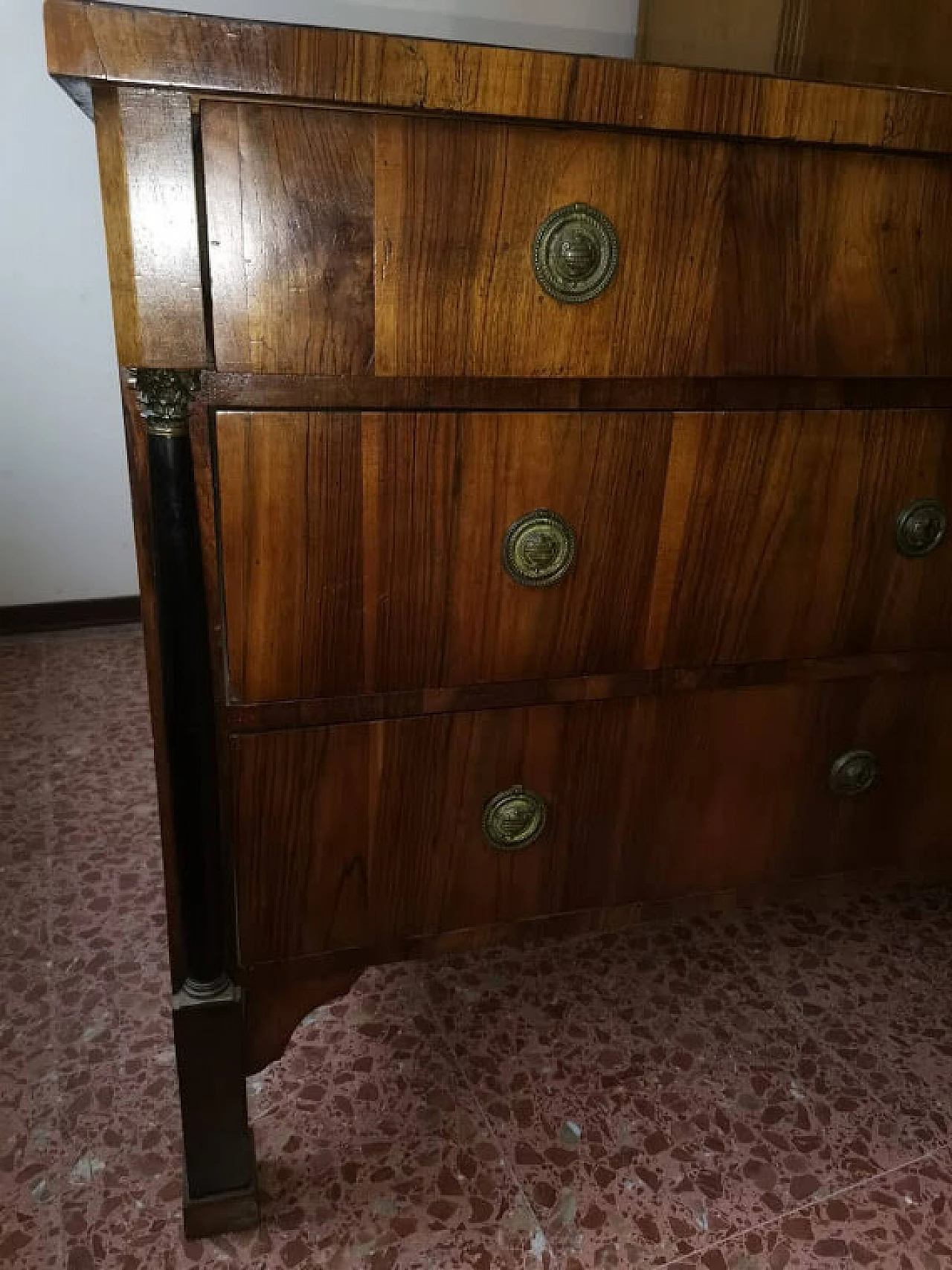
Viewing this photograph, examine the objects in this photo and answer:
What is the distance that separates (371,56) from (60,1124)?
0.97m

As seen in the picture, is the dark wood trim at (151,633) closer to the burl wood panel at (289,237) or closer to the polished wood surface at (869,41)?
the burl wood panel at (289,237)

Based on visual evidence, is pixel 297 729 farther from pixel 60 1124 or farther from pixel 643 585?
pixel 60 1124

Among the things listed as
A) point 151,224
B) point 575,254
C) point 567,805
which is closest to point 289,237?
point 151,224

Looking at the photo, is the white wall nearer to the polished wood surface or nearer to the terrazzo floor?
the polished wood surface

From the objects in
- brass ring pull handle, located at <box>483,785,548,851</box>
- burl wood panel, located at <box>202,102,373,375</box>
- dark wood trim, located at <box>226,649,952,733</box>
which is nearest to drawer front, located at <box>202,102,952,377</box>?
burl wood panel, located at <box>202,102,373,375</box>

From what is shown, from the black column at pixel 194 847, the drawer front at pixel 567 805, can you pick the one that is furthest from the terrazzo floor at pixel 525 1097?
the drawer front at pixel 567 805

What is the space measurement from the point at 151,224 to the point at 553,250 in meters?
0.26

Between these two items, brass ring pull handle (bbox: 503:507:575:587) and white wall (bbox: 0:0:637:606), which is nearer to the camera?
brass ring pull handle (bbox: 503:507:575:587)

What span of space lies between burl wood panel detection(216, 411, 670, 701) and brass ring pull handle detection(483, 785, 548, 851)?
0.36 feet

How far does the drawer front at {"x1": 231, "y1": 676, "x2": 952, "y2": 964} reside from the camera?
772 mm

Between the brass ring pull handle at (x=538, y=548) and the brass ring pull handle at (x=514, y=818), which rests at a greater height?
the brass ring pull handle at (x=538, y=548)

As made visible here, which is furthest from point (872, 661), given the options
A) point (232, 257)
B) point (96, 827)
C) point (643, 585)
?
point (96, 827)

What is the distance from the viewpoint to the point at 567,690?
79cm

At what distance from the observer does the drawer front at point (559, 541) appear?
679mm
